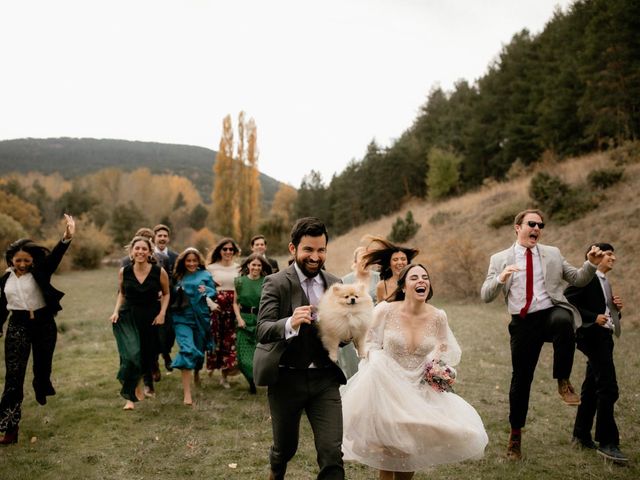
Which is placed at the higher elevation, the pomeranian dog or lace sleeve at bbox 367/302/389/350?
the pomeranian dog

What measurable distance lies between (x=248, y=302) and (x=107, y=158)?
5807 inches

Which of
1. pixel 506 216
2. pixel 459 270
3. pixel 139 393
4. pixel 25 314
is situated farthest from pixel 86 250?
pixel 25 314

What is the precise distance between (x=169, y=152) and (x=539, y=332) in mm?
165159

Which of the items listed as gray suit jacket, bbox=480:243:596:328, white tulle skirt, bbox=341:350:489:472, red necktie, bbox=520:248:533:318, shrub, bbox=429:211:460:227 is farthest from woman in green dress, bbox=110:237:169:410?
shrub, bbox=429:211:460:227

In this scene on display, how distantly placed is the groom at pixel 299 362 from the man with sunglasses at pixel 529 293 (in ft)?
8.02

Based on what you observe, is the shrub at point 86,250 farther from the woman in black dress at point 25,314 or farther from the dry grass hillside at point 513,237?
the woman in black dress at point 25,314

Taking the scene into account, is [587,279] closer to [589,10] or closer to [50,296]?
[50,296]

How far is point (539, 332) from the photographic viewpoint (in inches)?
214

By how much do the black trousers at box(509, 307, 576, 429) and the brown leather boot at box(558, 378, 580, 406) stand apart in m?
0.09

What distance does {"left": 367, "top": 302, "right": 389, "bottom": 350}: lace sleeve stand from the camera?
4809mm

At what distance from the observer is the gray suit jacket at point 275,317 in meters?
3.50

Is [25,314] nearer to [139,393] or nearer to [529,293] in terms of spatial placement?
[139,393]

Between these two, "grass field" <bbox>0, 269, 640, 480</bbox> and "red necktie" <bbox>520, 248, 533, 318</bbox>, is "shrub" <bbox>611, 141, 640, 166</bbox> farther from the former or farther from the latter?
"red necktie" <bbox>520, 248, 533, 318</bbox>

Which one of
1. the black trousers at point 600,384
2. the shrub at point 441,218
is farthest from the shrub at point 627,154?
the black trousers at point 600,384
